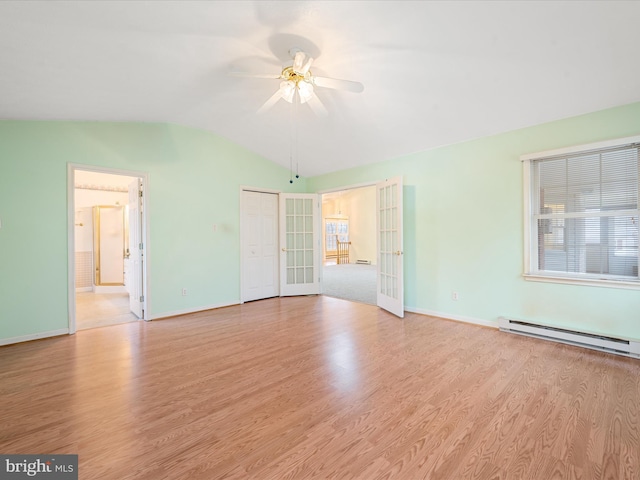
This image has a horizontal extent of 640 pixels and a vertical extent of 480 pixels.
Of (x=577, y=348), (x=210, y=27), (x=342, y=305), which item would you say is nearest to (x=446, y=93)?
(x=210, y=27)

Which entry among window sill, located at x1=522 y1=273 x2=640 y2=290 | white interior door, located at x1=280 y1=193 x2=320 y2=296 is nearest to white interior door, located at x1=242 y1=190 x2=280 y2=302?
white interior door, located at x1=280 y1=193 x2=320 y2=296

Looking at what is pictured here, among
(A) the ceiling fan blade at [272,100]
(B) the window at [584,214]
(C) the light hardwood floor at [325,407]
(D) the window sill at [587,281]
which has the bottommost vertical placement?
(C) the light hardwood floor at [325,407]

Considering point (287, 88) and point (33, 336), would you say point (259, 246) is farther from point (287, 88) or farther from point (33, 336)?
point (287, 88)

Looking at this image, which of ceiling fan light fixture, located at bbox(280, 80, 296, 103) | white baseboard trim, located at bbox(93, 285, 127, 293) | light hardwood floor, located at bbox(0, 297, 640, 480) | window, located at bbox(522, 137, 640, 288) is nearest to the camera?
light hardwood floor, located at bbox(0, 297, 640, 480)

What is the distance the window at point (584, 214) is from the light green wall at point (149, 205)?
433cm

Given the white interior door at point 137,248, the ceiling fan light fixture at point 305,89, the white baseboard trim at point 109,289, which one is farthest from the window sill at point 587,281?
the white baseboard trim at point 109,289

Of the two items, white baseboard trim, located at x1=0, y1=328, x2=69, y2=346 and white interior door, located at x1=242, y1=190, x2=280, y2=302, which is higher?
white interior door, located at x1=242, y1=190, x2=280, y2=302

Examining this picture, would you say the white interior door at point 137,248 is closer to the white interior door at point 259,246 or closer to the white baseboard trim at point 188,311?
the white baseboard trim at point 188,311

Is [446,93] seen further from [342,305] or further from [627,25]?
[342,305]

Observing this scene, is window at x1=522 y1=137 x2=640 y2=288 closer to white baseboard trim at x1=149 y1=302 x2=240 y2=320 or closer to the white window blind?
the white window blind

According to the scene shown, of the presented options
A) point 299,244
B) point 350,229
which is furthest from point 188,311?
point 350,229

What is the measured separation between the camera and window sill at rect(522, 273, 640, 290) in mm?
2881

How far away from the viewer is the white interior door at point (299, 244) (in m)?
5.95

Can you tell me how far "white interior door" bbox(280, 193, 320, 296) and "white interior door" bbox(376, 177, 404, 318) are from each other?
1.66 m
